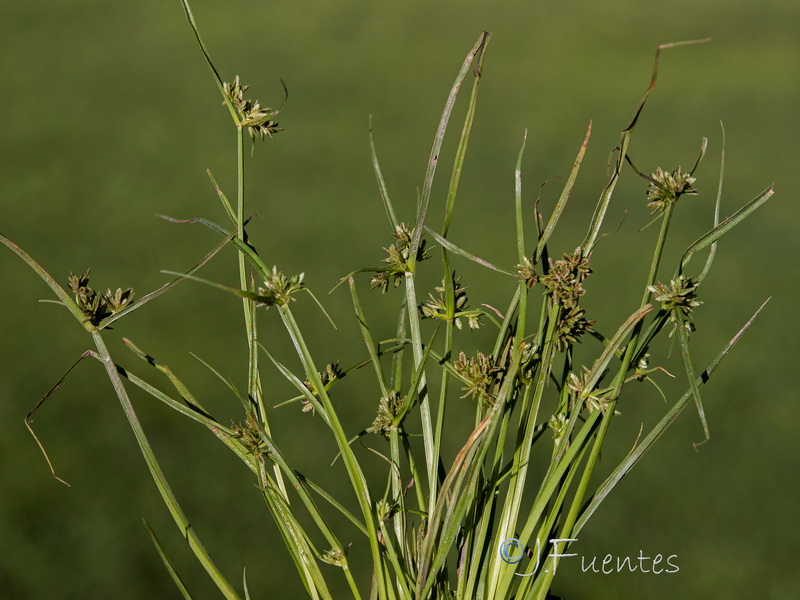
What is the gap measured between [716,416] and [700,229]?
0.64 meters

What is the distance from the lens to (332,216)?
195 centimetres

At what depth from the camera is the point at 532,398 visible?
32 cm

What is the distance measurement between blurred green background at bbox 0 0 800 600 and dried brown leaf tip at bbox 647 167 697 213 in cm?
99

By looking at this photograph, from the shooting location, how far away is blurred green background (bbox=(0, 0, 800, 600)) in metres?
1.24

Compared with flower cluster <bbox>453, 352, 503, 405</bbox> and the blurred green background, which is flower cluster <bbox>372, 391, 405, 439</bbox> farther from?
the blurred green background

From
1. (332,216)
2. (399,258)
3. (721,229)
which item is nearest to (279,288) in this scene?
(399,258)

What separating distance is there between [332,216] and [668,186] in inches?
66.2

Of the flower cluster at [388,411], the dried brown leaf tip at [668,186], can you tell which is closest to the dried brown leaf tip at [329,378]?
the flower cluster at [388,411]

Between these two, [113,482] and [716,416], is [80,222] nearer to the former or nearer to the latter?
[113,482]

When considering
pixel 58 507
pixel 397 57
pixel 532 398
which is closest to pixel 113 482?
pixel 58 507

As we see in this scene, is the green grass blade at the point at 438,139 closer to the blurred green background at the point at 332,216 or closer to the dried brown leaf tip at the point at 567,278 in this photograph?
the dried brown leaf tip at the point at 567,278

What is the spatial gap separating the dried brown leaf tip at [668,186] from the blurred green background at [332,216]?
3.25ft

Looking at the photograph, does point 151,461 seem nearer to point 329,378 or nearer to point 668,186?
point 329,378

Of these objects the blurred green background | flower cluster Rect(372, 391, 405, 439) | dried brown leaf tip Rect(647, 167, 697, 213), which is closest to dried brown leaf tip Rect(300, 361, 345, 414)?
flower cluster Rect(372, 391, 405, 439)
